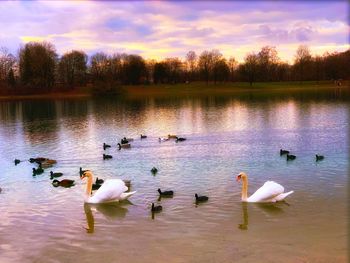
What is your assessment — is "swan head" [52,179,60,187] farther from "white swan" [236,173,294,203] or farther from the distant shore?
the distant shore

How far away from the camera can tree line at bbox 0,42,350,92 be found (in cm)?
11381

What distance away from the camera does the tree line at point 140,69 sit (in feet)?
373

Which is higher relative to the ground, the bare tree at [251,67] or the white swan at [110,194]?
the bare tree at [251,67]

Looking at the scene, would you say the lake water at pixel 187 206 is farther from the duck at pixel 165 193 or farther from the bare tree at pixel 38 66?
the bare tree at pixel 38 66

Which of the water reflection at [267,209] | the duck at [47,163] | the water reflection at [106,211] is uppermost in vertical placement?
the duck at [47,163]

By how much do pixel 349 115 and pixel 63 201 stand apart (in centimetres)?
3306

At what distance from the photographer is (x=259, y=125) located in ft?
128

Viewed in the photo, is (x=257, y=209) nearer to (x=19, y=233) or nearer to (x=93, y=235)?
(x=93, y=235)

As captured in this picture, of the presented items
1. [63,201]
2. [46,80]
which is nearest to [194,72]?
[46,80]

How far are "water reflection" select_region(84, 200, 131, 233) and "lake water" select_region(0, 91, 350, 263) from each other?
34 millimetres

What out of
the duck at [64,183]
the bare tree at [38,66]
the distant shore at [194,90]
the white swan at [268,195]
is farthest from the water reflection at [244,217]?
the bare tree at [38,66]

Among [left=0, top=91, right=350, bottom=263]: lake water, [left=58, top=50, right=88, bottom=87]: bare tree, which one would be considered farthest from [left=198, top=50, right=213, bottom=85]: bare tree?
[left=0, top=91, right=350, bottom=263]: lake water

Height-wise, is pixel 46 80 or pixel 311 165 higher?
pixel 46 80

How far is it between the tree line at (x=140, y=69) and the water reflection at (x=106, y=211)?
9345 centimetres
